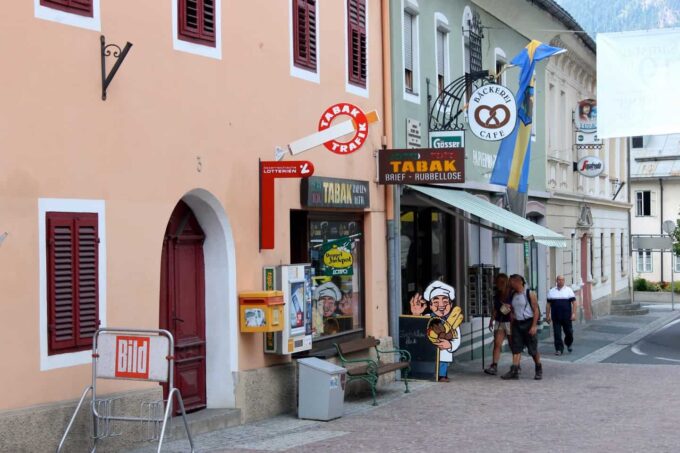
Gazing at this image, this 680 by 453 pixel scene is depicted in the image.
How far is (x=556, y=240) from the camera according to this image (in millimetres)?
18219

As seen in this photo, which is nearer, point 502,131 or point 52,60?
point 52,60

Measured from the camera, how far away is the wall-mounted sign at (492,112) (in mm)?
18047

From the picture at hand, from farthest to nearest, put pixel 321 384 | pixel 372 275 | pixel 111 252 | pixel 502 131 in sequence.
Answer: pixel 502 131
pixel 372 275
pixel 321 384
pixel 111 252

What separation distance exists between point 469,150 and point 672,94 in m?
4.90

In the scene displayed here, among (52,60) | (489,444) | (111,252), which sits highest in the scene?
(52,60)

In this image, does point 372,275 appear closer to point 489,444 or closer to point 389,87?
point 389,87

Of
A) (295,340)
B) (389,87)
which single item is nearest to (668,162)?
(389,87)

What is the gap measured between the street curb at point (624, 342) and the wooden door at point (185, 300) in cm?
1075

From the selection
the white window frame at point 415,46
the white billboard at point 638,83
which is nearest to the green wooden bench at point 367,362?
the white window frame at point 415,46

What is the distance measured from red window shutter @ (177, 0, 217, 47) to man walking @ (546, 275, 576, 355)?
12509 mm

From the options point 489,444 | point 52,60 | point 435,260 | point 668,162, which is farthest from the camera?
point 668,162

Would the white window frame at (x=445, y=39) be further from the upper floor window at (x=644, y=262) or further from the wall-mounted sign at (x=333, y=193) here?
the upper floor window at (x=644, y=262)

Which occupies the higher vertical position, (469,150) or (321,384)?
(469,150)

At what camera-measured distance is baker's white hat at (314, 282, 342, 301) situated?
15.1m
